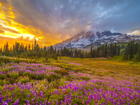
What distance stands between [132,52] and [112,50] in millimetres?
32670

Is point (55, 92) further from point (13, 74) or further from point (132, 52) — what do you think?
point (132, 52)

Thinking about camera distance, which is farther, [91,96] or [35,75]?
[35,75]

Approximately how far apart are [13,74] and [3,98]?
324 cm

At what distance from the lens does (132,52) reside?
3103 inches

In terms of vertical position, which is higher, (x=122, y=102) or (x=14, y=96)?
(x=14, y=96)

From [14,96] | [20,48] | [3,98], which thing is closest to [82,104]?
[14,96]

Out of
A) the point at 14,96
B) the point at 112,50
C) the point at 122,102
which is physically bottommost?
the point at 122,102

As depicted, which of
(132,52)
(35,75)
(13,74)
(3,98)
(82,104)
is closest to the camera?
(3,98)

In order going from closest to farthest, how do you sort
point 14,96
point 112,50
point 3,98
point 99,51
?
point 3,98 → point 14,96 → point 112,50 → point 99,51

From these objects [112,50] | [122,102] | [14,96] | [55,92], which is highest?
[112,50]

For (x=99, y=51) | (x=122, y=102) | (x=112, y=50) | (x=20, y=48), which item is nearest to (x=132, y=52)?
(x=112, y=50)

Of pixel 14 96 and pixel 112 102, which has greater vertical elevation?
pixel 14 96

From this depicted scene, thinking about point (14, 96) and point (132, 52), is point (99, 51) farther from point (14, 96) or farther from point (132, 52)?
point (14, 96)

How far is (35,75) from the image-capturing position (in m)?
5.91
